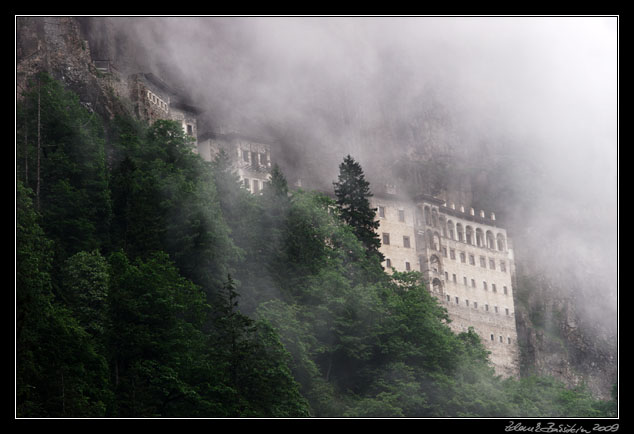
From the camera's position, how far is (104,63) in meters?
59.6

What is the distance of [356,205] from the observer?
209ft

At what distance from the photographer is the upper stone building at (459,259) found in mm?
74125

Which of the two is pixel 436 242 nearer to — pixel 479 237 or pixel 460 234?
pixel 460 234

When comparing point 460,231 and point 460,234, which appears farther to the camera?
point 460,231

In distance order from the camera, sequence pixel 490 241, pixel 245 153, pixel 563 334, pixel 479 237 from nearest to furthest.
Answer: pixel 245 153
pixel 479 237
pixel 490 241
pixel 563 334

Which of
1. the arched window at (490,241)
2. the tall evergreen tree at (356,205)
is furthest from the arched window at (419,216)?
the tall evergreen tree at (356,205)

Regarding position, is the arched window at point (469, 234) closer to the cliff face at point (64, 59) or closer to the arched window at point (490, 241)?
the arched window at point (490, 241)

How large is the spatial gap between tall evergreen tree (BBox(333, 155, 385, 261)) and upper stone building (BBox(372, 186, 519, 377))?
8.45 metres

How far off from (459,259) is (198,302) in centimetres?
3690

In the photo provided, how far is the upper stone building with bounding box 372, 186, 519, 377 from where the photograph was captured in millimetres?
74125

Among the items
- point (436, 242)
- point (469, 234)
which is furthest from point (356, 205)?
point (469, 234)

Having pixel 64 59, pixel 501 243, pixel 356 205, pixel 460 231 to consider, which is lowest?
pixel 501 243

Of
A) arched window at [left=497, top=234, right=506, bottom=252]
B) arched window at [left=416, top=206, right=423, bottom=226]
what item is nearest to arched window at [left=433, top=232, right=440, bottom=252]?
arched window at [left=416, top=206, right=423, bottom=226]

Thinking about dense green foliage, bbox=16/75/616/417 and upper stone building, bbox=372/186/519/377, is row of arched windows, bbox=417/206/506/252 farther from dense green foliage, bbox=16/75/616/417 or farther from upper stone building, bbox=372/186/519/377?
dense green foliage, bbox=16/75/616/417
